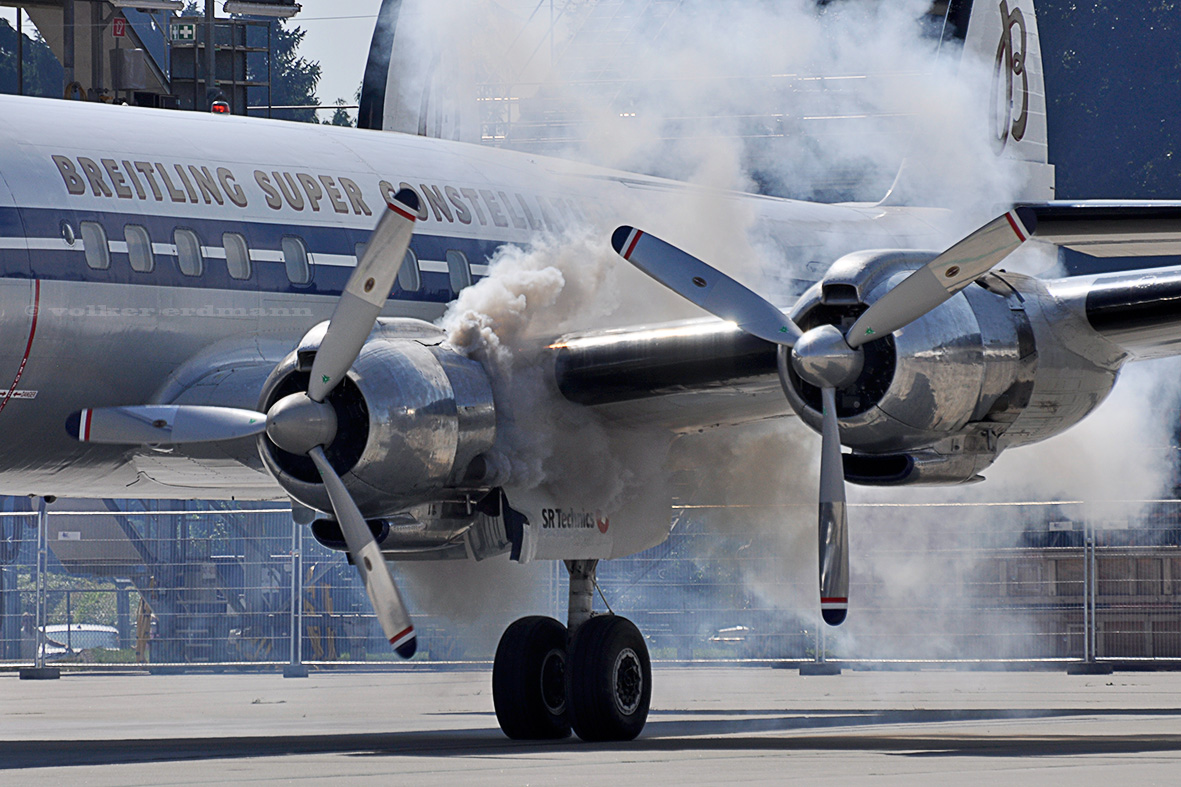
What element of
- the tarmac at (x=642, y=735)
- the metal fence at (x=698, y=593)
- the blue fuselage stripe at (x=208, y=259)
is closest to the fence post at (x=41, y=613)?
the metal fence at (x=698, y=593)

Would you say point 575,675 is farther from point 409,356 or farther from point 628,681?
point 409,356

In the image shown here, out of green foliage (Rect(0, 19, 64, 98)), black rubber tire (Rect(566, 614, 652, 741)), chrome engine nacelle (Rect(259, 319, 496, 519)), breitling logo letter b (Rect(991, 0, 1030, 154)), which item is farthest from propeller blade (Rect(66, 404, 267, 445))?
green foliage (Rect(0, 19, 64, 98))

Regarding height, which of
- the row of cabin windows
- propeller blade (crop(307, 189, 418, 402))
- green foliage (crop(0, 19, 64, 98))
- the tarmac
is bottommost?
the tarmac

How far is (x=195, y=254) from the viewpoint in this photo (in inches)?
484

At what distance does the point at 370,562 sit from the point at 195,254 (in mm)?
2779

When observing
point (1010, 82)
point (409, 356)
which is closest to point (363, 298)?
point (409, 356)

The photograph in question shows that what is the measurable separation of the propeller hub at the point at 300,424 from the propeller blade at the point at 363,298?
84 mm

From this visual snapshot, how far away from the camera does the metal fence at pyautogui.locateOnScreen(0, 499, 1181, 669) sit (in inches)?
819

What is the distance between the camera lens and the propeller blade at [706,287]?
10.8 metres

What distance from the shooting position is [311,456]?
10859 mm

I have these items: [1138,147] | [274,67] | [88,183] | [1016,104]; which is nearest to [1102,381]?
[88,183]

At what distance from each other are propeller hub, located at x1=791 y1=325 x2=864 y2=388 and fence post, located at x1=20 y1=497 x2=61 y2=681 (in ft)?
46.4

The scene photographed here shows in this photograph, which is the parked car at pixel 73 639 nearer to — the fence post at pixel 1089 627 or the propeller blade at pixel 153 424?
the propeller blade at pixel 153 424

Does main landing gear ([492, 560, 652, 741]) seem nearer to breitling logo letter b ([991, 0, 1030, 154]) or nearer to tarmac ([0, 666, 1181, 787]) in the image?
tarmac ([0, 666, 1181, 787])
